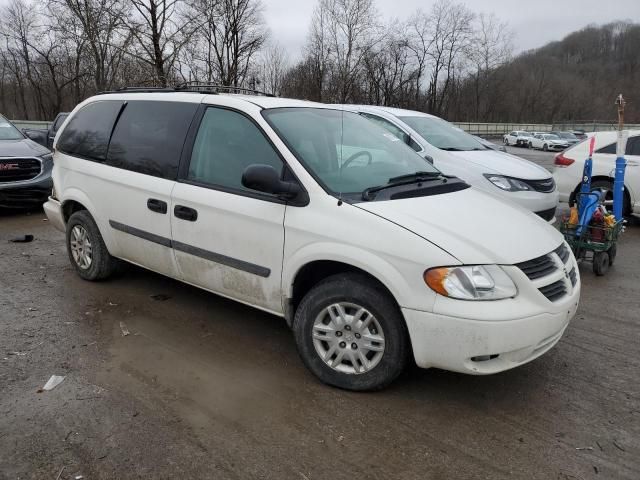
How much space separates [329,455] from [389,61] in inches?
2212

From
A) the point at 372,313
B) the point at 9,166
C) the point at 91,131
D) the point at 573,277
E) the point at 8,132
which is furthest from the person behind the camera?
the point at 8,132

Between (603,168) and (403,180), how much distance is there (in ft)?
21.0

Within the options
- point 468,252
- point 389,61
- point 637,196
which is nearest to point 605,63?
point 389,61

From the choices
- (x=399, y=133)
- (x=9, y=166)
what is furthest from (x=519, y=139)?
(x=9, y=166)

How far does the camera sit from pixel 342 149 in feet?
12.4

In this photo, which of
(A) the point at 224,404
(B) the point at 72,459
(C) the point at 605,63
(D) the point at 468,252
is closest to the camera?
(B) the point at 72,459

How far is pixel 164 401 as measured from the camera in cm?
315

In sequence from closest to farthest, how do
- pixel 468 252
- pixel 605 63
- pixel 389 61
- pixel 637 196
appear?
pixel 468 252 → pixel 637 196 → pixel 389 61 → pixel 605 63

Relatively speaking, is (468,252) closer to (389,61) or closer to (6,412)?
(6,412)

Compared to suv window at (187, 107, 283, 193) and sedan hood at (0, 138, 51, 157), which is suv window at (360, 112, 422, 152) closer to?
suv window at (187, 107, 283, 193)

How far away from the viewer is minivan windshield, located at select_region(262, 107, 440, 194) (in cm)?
351

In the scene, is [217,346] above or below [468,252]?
below

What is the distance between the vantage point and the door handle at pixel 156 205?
161 inches

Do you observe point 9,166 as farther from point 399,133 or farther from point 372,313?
point 372,313
